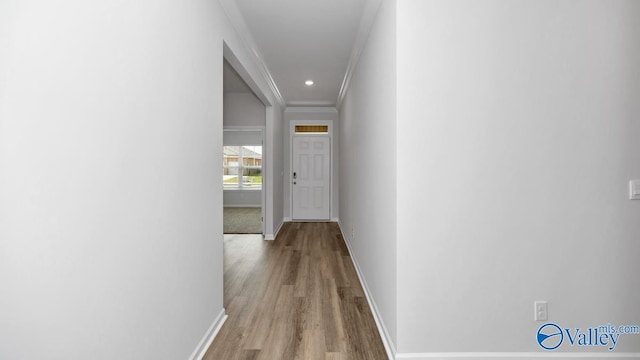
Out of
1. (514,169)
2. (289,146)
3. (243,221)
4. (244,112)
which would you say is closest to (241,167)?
(243,221)

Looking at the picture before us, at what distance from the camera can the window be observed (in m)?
9.94

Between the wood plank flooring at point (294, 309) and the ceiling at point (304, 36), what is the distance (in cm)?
247

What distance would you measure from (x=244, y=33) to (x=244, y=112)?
2.81 m

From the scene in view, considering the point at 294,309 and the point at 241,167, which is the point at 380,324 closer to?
the point at 294,309

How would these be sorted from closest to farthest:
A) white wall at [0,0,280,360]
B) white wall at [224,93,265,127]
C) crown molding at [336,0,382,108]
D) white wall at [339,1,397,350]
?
white wall at [0,0,280,360] < white wall at [339,1,397,350] < crown molding at [336,0,382,108] < white wall at [224,93,265,127]

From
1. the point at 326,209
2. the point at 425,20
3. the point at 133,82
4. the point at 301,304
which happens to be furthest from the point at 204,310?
the point at 326,209

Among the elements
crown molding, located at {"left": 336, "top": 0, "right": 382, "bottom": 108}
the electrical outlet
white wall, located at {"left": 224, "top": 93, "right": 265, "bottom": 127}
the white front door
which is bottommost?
the electrical outlet

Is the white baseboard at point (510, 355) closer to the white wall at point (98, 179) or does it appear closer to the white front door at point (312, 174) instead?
the white wall at point (98, 179)

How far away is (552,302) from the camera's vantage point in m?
1.91

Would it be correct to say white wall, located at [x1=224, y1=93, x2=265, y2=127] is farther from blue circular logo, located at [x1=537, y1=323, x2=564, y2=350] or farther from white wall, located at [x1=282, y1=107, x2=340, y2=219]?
blue circular logo, located at [x1=537, y1=323, x2=564, y2=350]

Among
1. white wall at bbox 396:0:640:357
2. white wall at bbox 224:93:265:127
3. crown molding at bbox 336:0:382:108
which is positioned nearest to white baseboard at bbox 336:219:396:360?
white wall at bbox 396:0:640:357

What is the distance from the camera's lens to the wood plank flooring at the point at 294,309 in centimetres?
211

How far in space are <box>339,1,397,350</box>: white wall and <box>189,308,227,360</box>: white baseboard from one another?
47.3 inches

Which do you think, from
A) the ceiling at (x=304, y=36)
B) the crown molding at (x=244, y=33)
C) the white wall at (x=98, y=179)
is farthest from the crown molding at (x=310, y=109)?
the white wall at (x=98, y=179)
